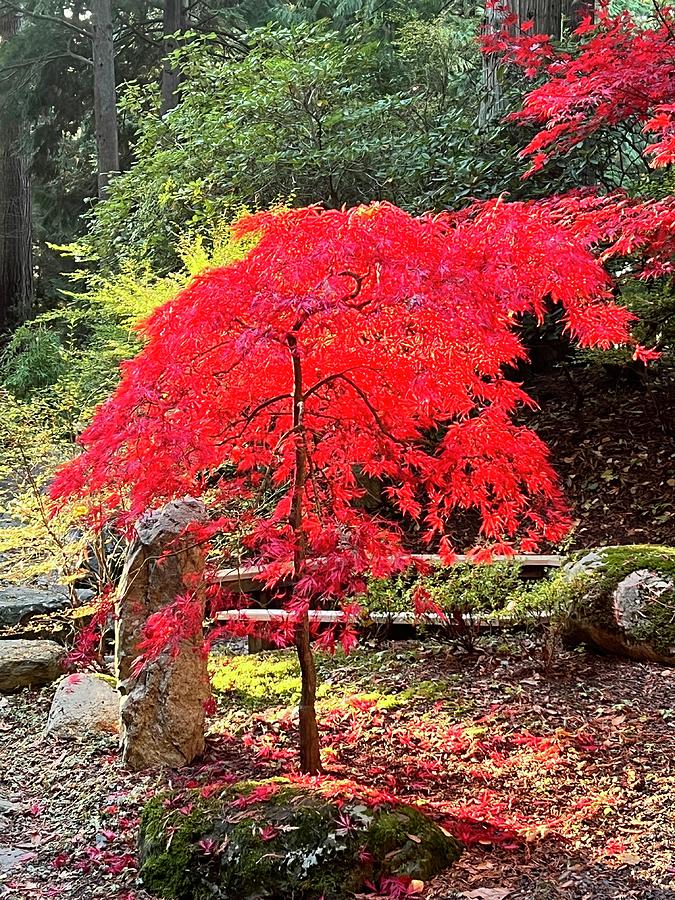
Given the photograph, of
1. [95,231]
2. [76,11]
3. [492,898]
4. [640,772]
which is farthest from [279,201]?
[76,11]

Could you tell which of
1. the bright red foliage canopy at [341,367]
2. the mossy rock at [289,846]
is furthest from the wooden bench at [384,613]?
the mossy rock at [289,846]

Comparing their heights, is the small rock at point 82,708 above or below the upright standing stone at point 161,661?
below

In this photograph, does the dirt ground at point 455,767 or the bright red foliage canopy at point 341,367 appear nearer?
the bright red foliage canopy at point 341,367

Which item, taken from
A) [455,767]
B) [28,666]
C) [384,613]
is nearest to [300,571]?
[455,767]

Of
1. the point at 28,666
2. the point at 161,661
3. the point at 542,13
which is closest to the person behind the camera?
the point at 161,661

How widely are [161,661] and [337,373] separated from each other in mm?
1588

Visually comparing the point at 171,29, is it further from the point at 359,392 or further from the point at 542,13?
the point at 359,392

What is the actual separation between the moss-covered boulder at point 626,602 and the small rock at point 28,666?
3.05 m

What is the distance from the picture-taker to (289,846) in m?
2.81

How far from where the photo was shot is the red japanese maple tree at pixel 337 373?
2787 millimetres

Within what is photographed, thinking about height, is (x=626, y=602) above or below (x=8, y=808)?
above

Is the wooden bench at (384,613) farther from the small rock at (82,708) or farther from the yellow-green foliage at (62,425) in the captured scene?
the yellow-green foliage at (62,425)

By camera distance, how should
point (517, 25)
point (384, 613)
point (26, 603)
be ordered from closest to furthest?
point (384, 613)
point (26, 603)
point (517, 25)

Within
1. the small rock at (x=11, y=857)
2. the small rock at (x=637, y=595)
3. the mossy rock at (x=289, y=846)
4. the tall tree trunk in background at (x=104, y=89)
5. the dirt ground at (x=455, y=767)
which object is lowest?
the small rock at (x=11, y=857)
